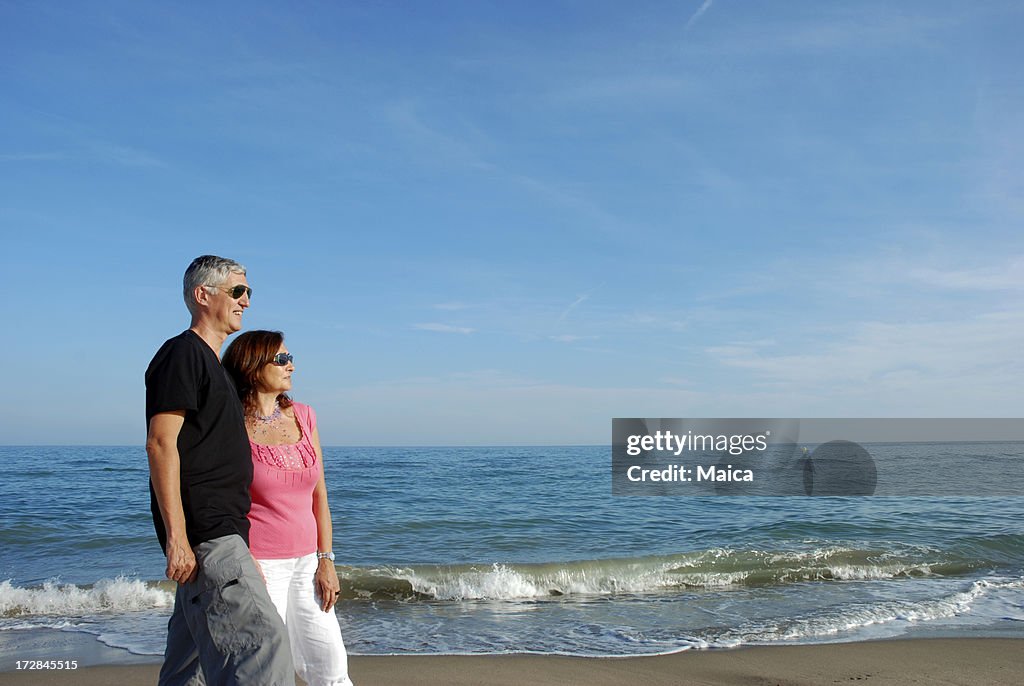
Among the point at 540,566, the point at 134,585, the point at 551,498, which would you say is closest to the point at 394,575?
the point at 540,566

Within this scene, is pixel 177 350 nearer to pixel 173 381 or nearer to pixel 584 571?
pixel 173 381

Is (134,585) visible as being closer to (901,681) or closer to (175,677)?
(175,677)

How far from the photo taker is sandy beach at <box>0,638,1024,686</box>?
5230 millimetres

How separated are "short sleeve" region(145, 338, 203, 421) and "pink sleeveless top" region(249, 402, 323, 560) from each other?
1.66 ft

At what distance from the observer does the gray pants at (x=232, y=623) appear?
2443mm

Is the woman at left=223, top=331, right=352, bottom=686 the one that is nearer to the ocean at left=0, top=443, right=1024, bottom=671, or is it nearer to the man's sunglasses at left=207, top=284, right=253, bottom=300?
the man's sunglasses at left=207, top=284, right=253, bottom=300

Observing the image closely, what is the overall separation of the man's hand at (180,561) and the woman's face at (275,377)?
801mm

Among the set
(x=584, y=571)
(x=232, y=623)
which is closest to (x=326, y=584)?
(x=232, y=623)

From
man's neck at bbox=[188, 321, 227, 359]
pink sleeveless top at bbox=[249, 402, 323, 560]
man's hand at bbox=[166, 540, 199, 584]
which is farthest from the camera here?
pink sleeveless top at bbox=[249, 402, 323, 560]

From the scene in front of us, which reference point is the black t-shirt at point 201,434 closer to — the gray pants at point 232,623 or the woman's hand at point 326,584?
the gray pants at point 232,623

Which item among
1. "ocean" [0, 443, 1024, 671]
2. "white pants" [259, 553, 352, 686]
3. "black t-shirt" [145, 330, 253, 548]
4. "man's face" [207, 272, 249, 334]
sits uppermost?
"man's face" [207, 272, 249, 334]

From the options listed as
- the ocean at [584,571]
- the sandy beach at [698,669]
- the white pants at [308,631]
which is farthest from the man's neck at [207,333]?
the ocean at [584,571]

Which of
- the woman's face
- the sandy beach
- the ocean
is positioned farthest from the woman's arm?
the ocean

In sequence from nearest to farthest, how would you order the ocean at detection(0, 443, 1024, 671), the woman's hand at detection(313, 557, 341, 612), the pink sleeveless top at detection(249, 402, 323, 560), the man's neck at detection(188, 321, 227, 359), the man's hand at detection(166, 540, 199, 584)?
the man's hand at detection(166, 540, 199, 584)
the man's neck at detection(188, 321, 227, 359)
the pink sleeveless top at detection(249, 402, 323, 560)
the woman's hand at detection(313, 557, 341, 612)
the ocean at detection(0, 443, 1024, 671)
